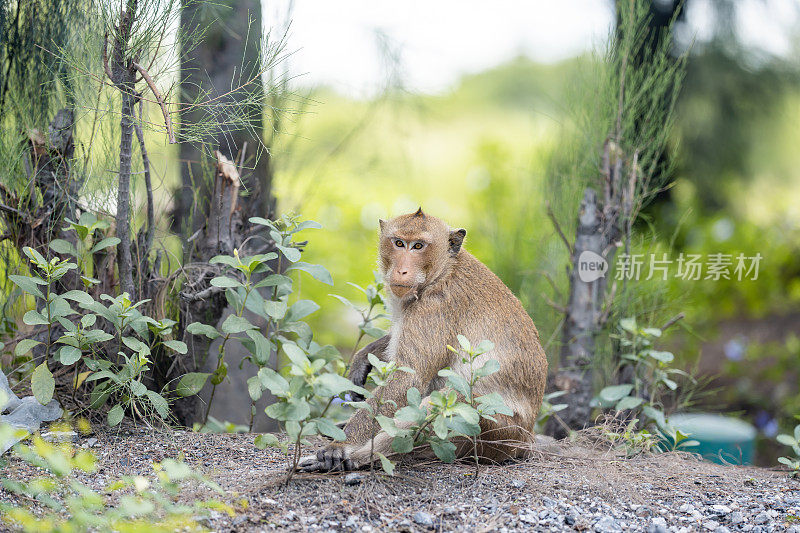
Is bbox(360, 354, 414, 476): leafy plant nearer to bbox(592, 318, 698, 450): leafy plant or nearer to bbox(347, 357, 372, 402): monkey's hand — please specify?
bbox(347, 357, 372, 402): monkey's hand

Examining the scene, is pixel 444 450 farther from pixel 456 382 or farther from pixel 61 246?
pixel 61 246

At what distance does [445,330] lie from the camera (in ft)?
10.7

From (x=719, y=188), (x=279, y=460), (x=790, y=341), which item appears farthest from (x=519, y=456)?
(x=790, y=341)

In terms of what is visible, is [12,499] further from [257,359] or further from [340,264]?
[340,264]

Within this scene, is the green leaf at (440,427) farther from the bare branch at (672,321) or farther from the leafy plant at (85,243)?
the bare branch at (672,321)

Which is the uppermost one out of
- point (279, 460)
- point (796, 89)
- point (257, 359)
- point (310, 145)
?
point (796, 89)

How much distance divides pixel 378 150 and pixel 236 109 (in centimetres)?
234

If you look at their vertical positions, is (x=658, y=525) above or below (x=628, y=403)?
below

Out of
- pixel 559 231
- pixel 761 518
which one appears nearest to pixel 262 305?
pixel 559 231

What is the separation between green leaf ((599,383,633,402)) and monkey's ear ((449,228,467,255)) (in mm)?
1289

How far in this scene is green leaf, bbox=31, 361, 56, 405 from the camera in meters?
3.01

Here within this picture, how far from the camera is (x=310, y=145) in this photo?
5258mm

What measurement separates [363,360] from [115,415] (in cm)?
116

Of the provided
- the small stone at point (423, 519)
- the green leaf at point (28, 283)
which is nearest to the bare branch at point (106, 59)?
the green leaf at point (28, 283)
